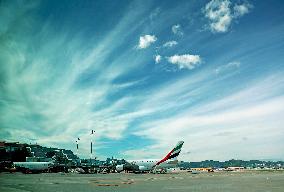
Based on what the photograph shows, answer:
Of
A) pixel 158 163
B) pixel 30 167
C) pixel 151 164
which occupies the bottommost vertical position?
pixel 151 164

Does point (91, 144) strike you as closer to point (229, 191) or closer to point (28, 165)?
point (28, 165)

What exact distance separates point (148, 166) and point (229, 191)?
3026 inches

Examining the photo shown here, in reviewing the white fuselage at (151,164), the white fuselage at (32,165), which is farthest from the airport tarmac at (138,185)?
the white fuselage at (151,164)

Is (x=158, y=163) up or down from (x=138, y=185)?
down

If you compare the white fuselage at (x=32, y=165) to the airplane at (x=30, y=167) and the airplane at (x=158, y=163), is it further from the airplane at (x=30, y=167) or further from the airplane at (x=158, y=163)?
the airplane at (x=158, y=163)

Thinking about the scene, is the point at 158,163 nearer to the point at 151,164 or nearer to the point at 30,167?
the point at 151,164

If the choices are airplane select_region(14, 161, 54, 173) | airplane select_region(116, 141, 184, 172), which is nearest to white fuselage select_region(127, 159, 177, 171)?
airplane select_region(116, 141, 184, 172)

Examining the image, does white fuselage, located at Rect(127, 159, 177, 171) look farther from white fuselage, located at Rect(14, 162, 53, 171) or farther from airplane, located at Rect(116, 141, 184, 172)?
white fuselage, located at Rect(14, 162, 53, 171)

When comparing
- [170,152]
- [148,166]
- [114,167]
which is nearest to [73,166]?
[114,167]

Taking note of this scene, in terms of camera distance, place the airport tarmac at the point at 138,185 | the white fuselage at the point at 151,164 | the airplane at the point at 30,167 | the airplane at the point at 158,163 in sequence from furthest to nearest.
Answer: the airplane at the point at 158,163
the white fuselage at the point at 151,164
the airplane at the point at 30,167
the airport tarmac at the point at 138,185

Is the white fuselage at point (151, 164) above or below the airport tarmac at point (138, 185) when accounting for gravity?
below

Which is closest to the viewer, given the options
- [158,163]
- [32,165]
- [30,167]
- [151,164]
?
[30,167]

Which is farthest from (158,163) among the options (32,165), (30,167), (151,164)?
(30,167)

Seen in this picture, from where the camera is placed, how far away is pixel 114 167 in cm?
10581
